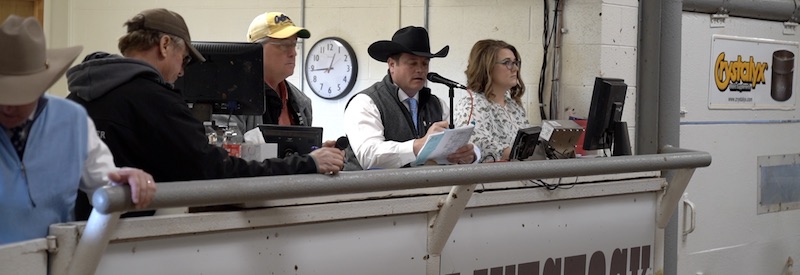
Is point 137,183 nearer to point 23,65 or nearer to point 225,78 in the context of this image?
point 23,65

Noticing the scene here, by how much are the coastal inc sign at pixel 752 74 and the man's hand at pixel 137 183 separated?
4.13 m

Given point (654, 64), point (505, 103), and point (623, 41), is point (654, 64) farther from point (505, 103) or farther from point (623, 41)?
point (505, 103)

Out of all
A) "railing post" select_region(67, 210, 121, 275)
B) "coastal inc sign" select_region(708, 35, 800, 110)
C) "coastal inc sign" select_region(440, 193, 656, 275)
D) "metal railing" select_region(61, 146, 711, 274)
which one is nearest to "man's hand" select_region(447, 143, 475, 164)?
"coastal inc sign" select_region(440, 193, 656, 275)

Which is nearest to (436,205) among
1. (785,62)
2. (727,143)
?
(727,143)

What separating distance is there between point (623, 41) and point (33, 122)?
146 inches

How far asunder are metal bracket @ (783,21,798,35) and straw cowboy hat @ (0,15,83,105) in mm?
4938

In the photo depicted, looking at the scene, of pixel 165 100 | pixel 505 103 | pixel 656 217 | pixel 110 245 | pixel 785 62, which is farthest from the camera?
pixel 785 62

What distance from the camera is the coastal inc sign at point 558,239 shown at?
349 centimetres

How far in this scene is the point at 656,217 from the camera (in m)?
4.31

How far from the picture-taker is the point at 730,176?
5945 millimetres

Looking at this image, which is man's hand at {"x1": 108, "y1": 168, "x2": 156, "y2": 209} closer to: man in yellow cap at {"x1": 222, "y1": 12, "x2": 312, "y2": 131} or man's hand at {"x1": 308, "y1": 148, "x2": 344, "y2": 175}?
man's hand at {"x1": 308, "y1": 148, "x2": 344, "y2": 175}

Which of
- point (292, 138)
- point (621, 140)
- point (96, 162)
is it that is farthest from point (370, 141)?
point (96, 162)

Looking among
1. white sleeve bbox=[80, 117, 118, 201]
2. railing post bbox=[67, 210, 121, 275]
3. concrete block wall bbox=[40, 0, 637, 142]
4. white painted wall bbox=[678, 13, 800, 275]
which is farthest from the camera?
white painted wall bbox=[678, 13, 800, 275]

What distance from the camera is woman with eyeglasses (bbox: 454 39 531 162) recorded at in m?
4.54
